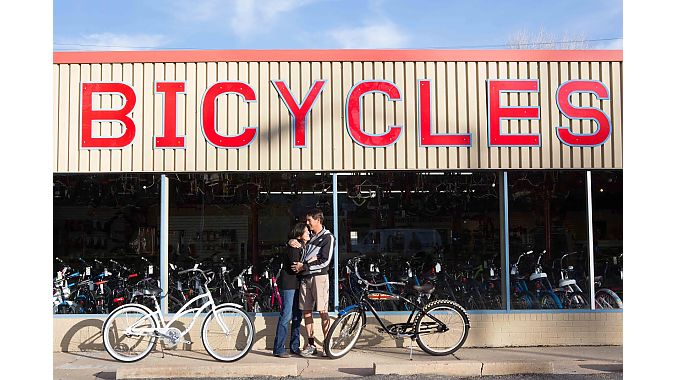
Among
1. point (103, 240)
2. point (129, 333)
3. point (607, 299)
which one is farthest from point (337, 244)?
point (607, 299)

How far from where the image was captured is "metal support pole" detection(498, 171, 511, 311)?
997 centimetres

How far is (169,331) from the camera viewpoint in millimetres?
8914

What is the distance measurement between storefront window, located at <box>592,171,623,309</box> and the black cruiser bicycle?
226 centimetres

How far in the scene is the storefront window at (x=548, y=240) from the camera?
10016mm

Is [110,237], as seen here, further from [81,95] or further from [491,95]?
[491,95]

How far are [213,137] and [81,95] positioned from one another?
6.18 feet

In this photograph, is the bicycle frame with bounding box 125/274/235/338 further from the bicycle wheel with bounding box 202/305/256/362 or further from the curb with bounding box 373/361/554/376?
the curb with bounding box 373/361/554/376

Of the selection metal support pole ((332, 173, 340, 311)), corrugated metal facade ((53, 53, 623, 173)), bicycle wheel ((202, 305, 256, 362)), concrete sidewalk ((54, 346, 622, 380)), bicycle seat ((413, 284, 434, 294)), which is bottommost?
concrete sidewalk ((54, 346, 622, 380))

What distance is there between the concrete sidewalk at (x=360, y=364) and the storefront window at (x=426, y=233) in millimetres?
1064

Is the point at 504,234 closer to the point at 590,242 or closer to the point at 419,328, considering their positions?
the point at 590,242

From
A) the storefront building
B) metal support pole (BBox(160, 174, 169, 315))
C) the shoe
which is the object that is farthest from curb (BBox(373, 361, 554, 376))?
metal support pole (BBox(160, 174, 169, 315))

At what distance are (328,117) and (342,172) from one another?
769 mm

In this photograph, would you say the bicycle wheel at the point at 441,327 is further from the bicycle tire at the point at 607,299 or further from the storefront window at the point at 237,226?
the bicycle tire at the point at 607,299

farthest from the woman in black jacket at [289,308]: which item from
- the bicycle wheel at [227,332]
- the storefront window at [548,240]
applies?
the storefront window at [548,240]
